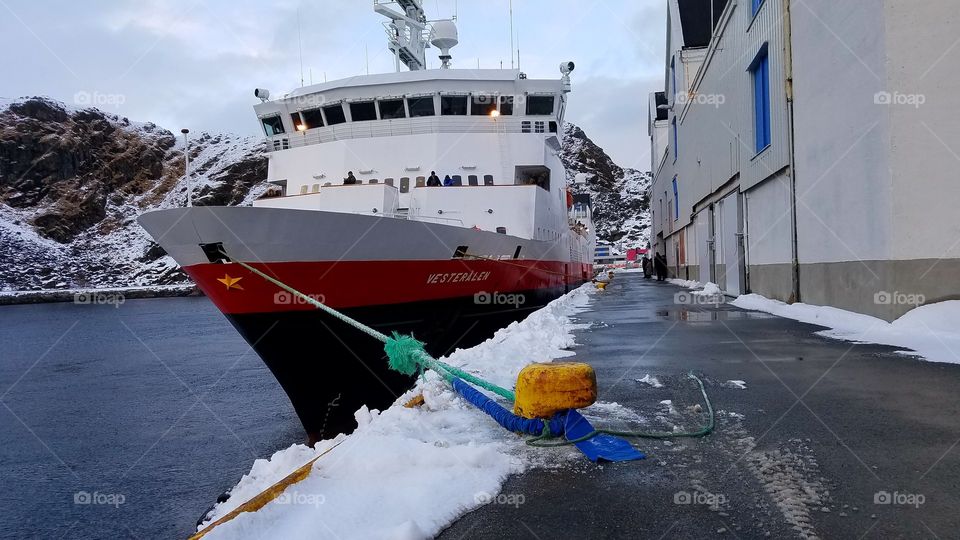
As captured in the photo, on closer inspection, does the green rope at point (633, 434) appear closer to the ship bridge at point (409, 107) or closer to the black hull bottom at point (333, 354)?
the black hull bottom at point (333, 354)

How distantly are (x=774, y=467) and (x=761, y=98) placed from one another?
41.4 ft

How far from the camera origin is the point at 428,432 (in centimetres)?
381

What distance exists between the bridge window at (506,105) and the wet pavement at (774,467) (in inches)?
421

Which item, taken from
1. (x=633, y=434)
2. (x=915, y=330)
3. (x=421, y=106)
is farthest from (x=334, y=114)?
(x=633, y=434)

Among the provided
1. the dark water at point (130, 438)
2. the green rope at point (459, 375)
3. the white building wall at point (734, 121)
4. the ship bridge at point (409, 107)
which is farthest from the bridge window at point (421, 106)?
the green rope at point (459, 375)

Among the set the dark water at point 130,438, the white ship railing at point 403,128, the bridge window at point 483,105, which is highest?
the bridge window at point 483,105

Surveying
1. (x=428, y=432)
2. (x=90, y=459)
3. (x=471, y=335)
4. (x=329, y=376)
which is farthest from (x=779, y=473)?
(x=90, y=459)

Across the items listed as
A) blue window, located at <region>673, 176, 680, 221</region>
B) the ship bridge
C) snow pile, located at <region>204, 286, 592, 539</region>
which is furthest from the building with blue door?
blue window, located at <region>673, 176, 680, 221</region>

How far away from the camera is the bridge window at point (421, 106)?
582 inches

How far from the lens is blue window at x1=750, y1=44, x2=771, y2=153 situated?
43.3 feet

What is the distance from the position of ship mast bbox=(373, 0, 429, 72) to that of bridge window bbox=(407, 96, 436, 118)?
22.0ft

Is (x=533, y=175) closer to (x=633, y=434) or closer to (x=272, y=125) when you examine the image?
(x=272, y=125)

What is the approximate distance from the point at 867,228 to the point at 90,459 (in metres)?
13.9

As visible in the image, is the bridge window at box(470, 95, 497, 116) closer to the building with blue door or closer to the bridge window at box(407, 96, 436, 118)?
the bridge window at box(407, 96, 436, 118)
